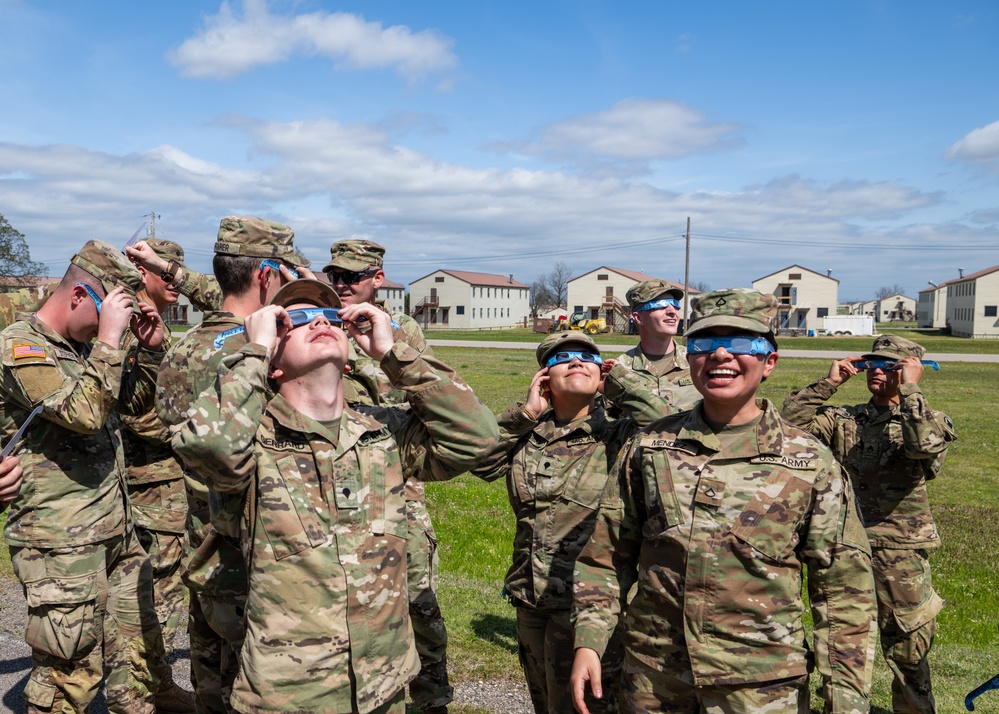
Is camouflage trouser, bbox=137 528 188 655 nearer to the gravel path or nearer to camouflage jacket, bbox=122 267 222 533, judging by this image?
camouflage jacket, bbox=122 267 222 533

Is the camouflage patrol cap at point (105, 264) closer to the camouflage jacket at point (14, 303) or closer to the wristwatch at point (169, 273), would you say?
the wristwatch at point (169, 273)

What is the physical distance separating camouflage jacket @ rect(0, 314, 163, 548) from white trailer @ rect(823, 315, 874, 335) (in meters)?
72.9

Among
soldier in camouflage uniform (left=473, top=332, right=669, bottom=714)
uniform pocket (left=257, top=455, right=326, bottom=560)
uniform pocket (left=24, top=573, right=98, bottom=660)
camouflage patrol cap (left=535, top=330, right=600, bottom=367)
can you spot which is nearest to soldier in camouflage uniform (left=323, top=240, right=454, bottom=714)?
soldier in camouflage uniform (left=473, top=332, right=669, bottom=714)

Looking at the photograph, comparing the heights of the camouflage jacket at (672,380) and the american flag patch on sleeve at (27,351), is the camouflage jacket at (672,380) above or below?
below

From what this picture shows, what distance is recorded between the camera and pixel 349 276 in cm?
539

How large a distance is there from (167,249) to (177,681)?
3.48 metres

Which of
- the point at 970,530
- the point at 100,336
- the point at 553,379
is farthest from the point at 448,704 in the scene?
the point at 970,530

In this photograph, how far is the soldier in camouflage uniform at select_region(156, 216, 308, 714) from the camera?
10.6ft

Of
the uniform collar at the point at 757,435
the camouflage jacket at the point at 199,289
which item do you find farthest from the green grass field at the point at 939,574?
the camouflage jacket at the point at 199,289

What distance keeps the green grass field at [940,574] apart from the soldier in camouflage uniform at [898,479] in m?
0.52

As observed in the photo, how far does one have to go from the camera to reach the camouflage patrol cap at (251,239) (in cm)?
366

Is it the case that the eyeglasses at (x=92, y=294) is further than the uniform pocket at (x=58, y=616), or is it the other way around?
the eyeglasses at (x=92, y=294)

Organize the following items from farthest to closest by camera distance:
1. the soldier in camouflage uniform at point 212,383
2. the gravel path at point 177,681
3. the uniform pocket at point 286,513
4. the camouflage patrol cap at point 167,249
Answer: the camouflage patrol cap at point 167,249
the gravel path at point 177,681
the soldier in camouflage uniform at point 212,383
the uniform pocket at point 286,513

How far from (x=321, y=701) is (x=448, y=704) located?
8.04 feet
